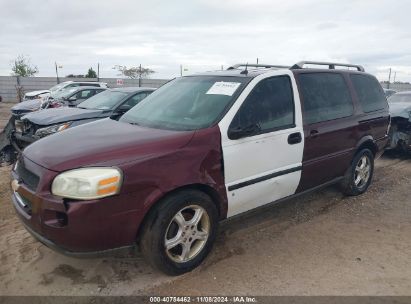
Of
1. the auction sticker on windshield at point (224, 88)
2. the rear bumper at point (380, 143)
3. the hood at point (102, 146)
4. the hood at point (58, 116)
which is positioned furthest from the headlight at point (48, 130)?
the rear bumper at point (380, 143)

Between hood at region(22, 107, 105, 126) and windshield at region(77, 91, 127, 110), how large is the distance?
0.48m

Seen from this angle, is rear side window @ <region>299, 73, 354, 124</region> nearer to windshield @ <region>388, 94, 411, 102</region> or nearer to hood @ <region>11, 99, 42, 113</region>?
windshield @ <region>388, 94, 411, 102</region>

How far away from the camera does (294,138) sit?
4074 millimetres

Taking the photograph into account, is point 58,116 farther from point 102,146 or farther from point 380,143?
point 380,143

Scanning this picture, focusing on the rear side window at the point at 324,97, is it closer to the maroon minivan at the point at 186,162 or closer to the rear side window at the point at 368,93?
the maroon minivan at the point at 186,162

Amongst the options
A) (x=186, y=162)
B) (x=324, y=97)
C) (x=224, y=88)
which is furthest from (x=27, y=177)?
(x=324, y=97)

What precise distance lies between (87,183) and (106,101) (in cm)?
587

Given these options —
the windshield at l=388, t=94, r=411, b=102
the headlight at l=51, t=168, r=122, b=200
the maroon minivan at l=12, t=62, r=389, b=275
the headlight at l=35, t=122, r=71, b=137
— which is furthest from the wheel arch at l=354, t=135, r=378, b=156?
the headlight at l=35, t=122, r=71, b=137

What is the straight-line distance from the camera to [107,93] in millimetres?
8844

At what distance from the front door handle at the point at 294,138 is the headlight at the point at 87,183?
194 centimetres

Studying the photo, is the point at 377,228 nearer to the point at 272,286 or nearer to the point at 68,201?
the point at 272,286

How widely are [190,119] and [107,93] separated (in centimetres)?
568

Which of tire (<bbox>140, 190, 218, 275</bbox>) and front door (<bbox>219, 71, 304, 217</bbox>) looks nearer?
tire (<bbox>140, 190, 218, 275</bbox>)

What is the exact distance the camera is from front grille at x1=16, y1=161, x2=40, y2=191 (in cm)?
298
